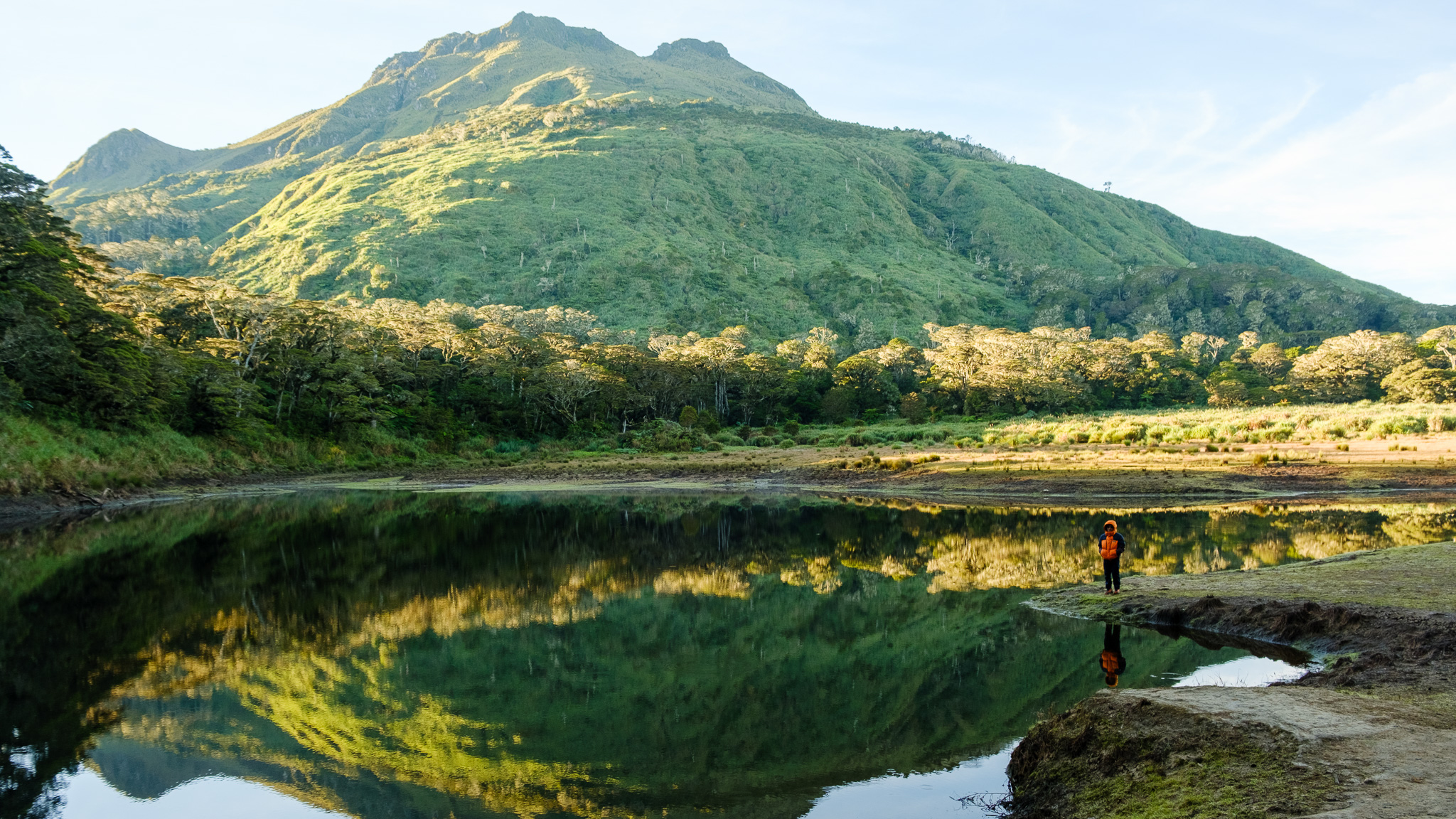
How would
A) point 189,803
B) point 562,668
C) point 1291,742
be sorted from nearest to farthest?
point 1291,742 → point 189,803 → point 562,668

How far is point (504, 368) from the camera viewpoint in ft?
256

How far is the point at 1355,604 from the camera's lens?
43.0ft

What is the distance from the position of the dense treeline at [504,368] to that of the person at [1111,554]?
148 ft

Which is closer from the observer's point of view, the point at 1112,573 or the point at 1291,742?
the point at 1291,742

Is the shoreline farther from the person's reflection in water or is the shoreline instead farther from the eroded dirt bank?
the eroded dirt bank

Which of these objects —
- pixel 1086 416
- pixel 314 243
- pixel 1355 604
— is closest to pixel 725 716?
pixel 1355 604

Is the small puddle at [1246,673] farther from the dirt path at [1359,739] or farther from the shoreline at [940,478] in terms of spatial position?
the shoreline at [940,478]

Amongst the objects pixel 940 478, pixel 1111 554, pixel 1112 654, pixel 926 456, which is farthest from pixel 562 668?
pixel 926 456

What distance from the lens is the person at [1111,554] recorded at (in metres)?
15.5

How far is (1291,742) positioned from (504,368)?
250 ft

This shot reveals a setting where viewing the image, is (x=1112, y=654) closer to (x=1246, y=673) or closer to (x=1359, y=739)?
(x=1246, y=673)

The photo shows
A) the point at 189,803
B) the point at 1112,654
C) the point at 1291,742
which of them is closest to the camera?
the point at 1291,742

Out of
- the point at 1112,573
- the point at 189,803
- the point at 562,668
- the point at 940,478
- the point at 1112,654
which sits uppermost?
the point at 1112,573

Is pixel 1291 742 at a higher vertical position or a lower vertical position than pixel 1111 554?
higher
